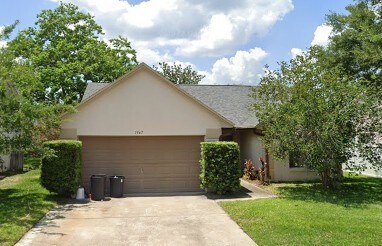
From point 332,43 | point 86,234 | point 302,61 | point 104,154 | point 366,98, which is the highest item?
point 332,43

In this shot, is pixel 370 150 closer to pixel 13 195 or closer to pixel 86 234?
pixel 86 234

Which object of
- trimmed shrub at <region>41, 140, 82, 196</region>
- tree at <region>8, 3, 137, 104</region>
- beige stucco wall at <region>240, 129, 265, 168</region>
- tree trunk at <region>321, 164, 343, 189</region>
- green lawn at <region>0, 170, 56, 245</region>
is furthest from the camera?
tree at <region>8, 3, 137, 104</region>

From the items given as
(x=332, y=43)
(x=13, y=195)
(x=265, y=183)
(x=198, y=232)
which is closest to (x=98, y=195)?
(x=13, y=195)

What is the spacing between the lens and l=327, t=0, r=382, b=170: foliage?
1468 cm

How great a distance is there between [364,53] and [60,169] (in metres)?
14.8

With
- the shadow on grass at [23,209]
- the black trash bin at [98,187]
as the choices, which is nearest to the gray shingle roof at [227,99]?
the black trash bin at [98,187]

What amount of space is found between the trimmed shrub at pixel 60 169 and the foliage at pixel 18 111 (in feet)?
2.27

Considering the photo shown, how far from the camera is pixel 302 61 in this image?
635 inches

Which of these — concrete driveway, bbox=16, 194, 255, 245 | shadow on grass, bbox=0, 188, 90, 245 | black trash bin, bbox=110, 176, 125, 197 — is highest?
black trash bin, bbox=110, 176, 125, 197

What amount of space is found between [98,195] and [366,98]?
430 inches

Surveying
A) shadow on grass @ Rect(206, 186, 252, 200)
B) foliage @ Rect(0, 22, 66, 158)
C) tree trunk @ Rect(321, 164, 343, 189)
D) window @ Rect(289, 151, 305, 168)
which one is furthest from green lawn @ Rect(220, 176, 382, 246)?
foliage @ Rect(0, 22, 66, 158)

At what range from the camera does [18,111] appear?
A: 1330 cm

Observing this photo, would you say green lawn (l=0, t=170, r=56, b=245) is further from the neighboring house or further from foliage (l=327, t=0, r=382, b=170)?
foliage (l=327, t=0, r=382, b=170)

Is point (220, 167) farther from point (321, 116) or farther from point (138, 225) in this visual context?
point (138, 225)
